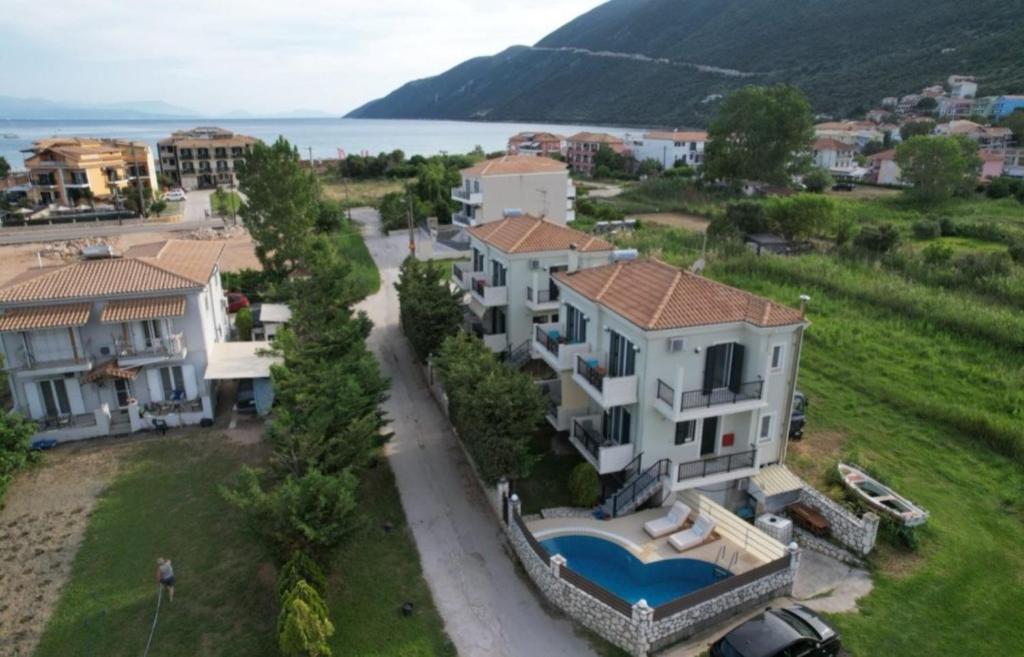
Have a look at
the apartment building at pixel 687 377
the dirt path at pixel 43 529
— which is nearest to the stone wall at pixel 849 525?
the apartment building at pixel 687 377

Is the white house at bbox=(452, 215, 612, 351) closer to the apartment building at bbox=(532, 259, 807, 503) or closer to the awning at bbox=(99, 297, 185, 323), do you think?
the apartment building at bbox=(532, 259, 807, 503)

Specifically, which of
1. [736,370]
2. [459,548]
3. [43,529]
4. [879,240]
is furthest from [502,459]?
[879,240]

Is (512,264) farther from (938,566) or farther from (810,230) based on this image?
(810,230)

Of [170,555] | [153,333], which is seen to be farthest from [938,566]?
[153,333]

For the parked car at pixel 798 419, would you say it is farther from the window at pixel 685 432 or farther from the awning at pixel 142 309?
the awning at pixel 142 309

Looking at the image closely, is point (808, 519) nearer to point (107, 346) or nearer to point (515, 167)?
point (107, 346)

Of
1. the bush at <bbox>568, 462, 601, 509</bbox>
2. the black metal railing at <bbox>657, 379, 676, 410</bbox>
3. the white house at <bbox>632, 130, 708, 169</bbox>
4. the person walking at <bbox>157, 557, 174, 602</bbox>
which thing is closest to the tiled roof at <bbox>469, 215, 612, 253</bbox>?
the black metal railing at <bbox>657, 379, 676, 410</bbox>
